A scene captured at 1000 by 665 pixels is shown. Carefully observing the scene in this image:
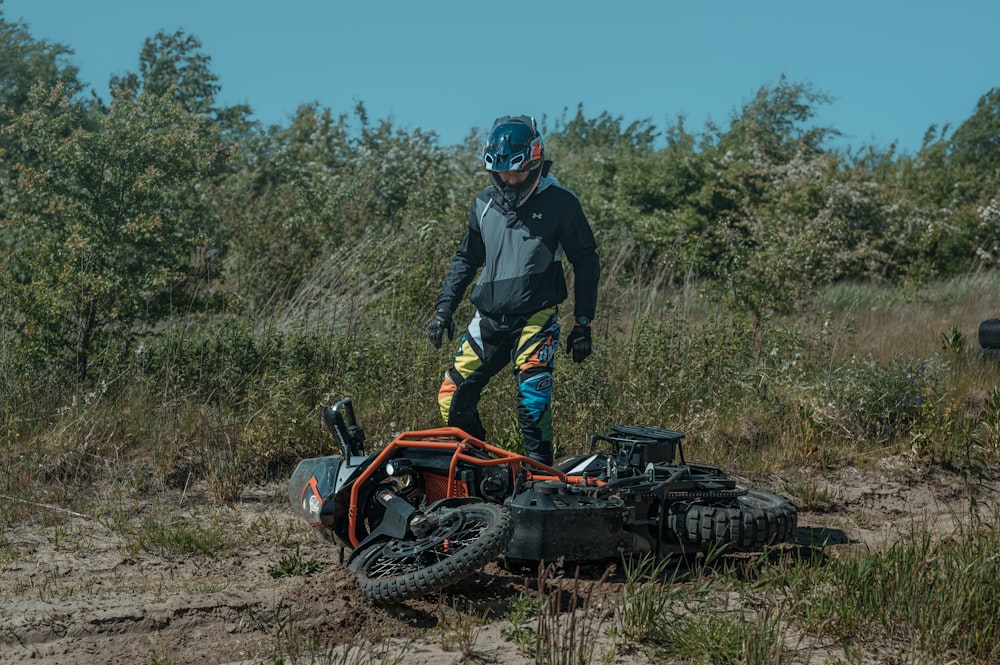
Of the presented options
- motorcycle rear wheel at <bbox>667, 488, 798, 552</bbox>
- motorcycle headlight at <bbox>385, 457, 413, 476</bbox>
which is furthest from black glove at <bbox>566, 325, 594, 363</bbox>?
motorcycle headlight at <bbox>385, 457, 413, 476</bbox>

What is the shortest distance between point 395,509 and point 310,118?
727 inches

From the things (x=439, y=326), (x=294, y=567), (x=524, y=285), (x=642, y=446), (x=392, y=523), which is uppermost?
(x=524, y=285)

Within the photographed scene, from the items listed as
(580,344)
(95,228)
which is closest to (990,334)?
(580,344)

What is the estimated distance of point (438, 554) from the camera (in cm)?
485

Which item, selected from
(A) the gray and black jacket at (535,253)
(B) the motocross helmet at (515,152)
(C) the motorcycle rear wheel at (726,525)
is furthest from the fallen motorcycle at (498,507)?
(B) the motocross helmet at (515,152)

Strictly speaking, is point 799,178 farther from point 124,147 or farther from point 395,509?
point 395,509

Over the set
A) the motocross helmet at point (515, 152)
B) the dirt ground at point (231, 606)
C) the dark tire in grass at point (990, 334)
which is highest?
the motocross helmet at point (515, 152)

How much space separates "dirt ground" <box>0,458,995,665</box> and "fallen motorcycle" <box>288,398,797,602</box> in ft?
0.63

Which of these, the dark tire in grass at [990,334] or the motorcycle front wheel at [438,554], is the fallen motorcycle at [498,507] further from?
the dark tire in grass at [990,334]

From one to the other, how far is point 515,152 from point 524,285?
0.80m

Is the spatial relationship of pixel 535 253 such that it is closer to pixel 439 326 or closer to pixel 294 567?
pixel 439 326

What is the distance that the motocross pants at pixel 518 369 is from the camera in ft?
21.6

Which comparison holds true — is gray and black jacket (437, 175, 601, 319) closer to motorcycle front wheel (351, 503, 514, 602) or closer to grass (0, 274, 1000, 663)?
grass (0, 274, 1000, 663)

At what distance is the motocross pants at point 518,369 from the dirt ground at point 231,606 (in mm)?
1224
